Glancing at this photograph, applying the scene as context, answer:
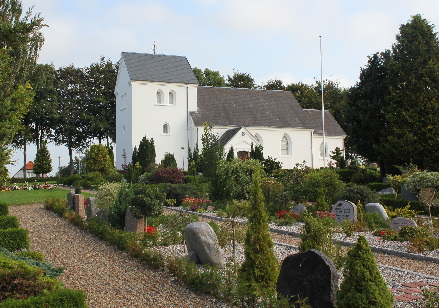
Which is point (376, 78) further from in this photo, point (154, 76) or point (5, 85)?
point (5, 85)

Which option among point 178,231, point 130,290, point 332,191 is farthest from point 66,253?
point 332,191

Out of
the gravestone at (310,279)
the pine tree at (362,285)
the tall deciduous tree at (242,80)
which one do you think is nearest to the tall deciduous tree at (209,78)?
the tall deciduous tree at (242,80)

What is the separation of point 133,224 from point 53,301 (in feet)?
23.0

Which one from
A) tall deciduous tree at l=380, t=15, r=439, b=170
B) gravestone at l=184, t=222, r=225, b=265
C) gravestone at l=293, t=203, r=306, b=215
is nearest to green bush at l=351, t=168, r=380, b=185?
tall deciduous tree at l=380, t=15, r=439, b=170

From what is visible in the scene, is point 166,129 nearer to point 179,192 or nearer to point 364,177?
point 364,177

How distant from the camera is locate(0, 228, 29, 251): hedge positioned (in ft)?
32.6

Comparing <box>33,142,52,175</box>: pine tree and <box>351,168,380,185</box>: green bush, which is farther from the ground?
<box>33,142,52,175</box>: pine tree

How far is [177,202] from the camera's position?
20.0 meters

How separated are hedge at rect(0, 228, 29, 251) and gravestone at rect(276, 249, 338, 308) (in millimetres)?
6435

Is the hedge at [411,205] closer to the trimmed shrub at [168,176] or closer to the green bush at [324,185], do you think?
the green bush at [324,185]

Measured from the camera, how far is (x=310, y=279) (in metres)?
5.84

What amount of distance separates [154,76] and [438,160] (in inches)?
957

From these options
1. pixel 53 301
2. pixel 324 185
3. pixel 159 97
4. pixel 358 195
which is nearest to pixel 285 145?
pixel 159 97

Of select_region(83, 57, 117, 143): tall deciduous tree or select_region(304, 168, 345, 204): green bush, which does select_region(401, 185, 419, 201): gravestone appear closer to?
select_region(304, 168, 345, 204): green bush
